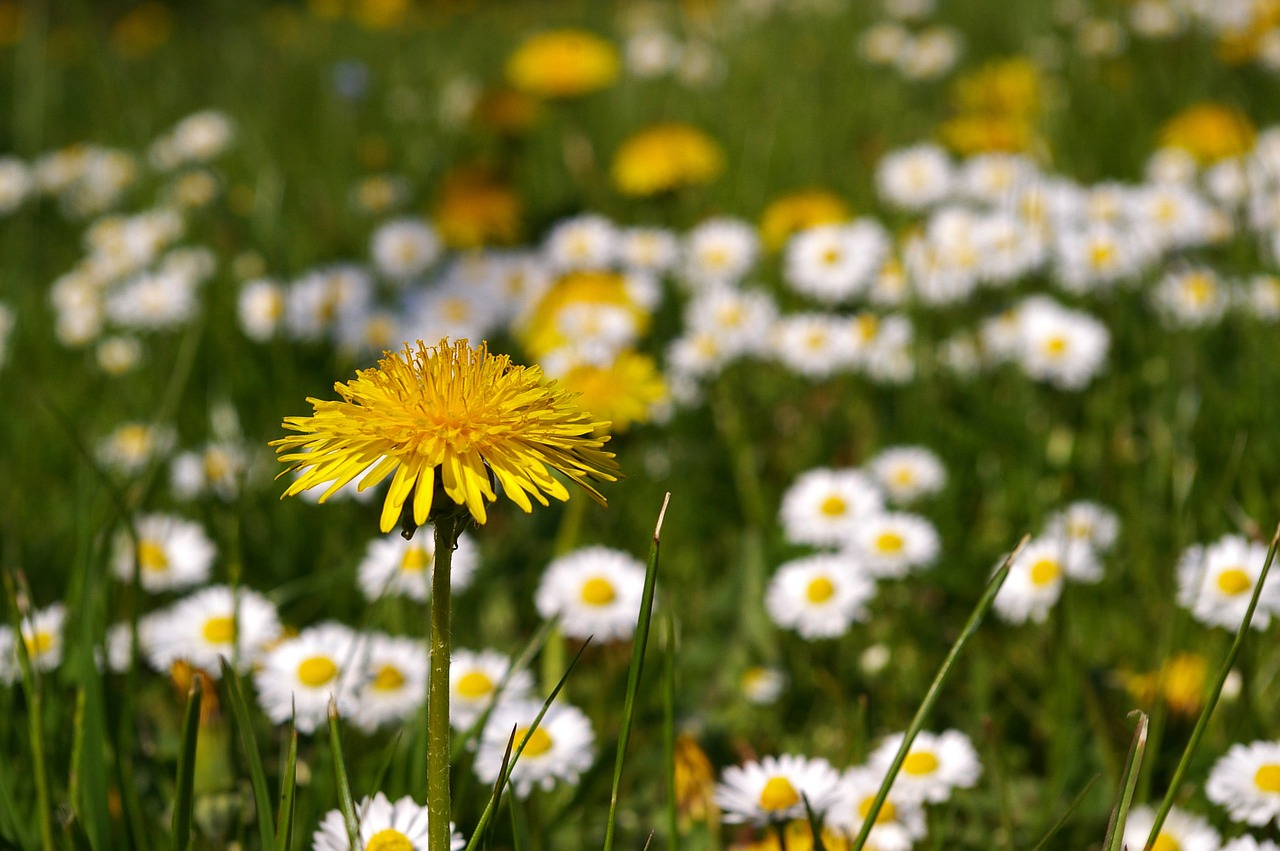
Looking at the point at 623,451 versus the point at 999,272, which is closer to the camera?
the point at 623,451

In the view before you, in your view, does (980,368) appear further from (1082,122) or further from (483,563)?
(1082,122)

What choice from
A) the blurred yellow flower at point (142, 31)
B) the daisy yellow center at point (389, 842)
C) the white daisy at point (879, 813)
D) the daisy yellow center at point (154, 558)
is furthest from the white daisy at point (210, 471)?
the blurred yellow flower at point (142, 31)

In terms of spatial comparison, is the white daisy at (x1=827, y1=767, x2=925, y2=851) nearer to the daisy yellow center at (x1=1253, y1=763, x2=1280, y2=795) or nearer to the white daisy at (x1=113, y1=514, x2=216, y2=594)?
the daisy yellow center at (x1=1253, y1=763, x2=1280, y2=795)

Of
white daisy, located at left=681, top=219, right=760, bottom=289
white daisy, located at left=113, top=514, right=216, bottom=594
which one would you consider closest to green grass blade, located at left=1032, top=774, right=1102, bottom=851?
white daisy, located at left=113, top=514, right=216, bottom=594

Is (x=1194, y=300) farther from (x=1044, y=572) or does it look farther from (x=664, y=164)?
(x=664, y=164)

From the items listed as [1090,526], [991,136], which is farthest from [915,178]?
[1090,526]

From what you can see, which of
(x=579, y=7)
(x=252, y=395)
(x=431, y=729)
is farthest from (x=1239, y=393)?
(x=579, y=7)
